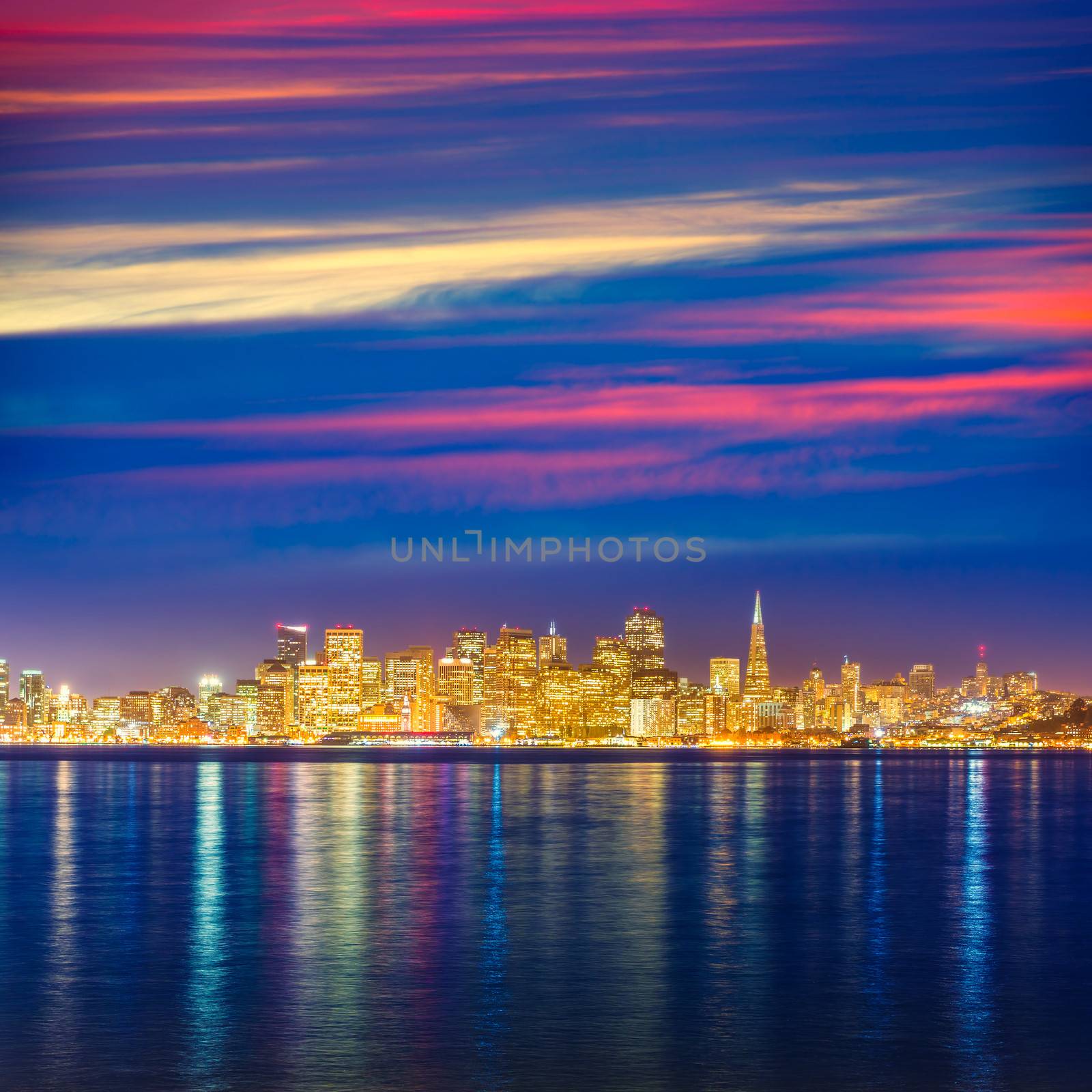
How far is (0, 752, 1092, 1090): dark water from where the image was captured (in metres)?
29.8

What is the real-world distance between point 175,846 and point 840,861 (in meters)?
33.8

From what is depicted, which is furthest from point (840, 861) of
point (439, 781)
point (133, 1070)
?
point (439, 781)

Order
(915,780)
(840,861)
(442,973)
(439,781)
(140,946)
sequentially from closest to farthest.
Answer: (442,973) → (140,946) → (840,861) → (439,781) → (915,780)

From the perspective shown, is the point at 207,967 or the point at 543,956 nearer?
the point at 207,967

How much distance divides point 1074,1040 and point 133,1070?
20.0 m

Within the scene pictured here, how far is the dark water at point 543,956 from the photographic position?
2980 centimetres

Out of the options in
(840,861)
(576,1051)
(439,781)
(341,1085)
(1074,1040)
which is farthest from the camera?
(439,781)

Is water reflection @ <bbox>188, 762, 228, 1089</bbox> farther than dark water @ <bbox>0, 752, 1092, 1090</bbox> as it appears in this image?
No

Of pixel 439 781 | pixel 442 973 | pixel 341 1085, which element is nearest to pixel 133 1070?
pixel 341 1085

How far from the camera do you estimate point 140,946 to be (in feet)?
Result: 143

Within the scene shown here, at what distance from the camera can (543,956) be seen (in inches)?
1647

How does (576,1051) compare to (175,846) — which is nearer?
(576,1051)

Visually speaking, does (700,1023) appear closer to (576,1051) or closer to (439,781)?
(576,1051)

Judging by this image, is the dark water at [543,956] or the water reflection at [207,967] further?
the dark water at [543,956]
